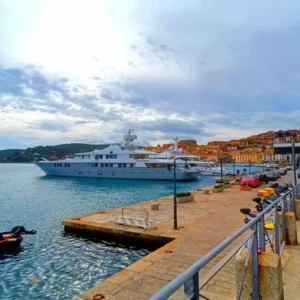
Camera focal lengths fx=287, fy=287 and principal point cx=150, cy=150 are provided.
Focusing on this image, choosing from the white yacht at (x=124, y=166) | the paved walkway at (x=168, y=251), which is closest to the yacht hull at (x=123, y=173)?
the white yacht at (x=124, y=166)

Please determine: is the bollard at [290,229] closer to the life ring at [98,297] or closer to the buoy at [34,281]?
the life ring at [98,297]

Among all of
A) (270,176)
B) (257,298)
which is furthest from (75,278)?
(270,176)

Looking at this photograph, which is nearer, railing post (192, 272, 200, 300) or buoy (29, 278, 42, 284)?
railing post (192, 272, 200, 300)

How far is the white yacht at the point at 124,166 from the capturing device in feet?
173

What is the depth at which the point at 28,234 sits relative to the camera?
12789 mm

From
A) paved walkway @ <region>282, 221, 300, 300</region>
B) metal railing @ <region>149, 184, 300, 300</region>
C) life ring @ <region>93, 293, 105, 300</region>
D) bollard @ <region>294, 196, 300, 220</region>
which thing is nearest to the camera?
metal railing @ <region>149, 184, 300, 300</region>

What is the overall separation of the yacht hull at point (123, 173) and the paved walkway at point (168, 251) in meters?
37.4

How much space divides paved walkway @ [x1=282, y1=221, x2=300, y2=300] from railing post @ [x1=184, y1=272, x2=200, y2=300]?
106 inches

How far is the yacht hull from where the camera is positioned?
52.0 metres

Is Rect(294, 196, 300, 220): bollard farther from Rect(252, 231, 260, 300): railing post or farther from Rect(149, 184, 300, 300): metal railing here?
Rect(252, 231, 260, 300): railing post

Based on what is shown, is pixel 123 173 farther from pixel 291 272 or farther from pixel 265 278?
pixel 265 278

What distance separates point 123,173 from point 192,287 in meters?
53.6

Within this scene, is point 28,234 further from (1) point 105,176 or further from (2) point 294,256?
(1) point 105,176

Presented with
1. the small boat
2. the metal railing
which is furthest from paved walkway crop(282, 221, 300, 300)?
the small boat
